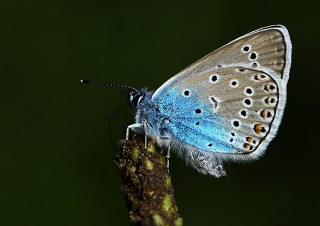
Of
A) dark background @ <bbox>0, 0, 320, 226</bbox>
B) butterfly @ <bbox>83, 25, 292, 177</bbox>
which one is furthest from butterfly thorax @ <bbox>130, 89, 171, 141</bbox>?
dark background @ <bbox>0, 0, 320, 226</bbox>

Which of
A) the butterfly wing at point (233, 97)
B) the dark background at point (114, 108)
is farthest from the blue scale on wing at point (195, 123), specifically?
the dark background at point (114, 108)

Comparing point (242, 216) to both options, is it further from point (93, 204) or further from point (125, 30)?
point (125, 30)

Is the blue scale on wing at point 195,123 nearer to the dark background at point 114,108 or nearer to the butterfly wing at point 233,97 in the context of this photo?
the butterfly wing at point 233,97

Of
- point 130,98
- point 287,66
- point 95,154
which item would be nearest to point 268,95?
point 287,66

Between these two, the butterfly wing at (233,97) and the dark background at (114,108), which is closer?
the butterfly wing at (233,97)

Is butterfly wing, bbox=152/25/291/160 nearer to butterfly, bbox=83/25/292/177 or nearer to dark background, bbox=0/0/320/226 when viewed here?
butterfly, bbox=83/25/292/177

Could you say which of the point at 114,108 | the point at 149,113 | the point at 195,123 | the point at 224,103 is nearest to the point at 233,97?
the point at 224,103

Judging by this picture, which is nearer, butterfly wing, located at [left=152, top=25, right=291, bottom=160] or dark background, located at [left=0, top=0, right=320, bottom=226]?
butterfly wing, located at [left=152, top=25, right=291, bottom=160]
